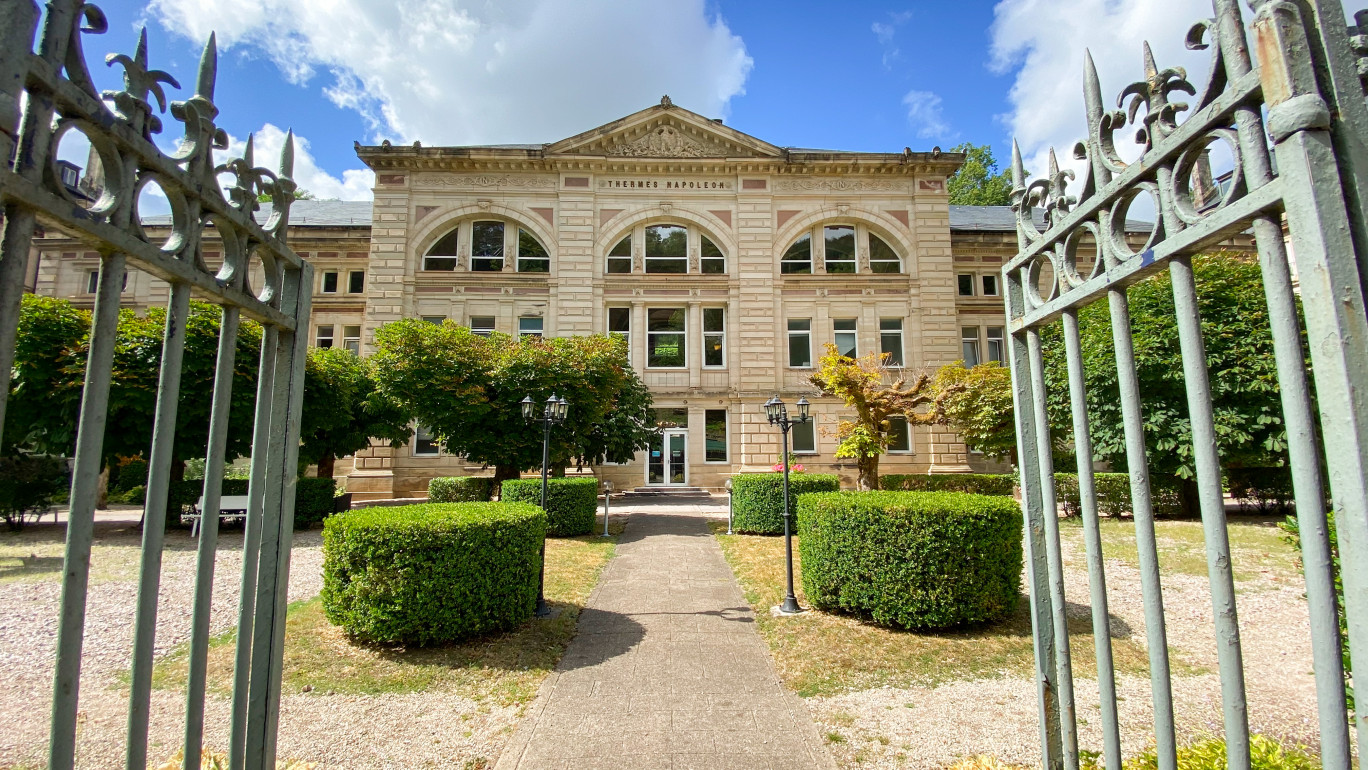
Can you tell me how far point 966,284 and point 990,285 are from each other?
925 millimetres

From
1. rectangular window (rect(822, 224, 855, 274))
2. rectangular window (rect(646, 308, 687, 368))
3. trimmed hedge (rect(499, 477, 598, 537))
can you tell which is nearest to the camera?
trimmed hedge (rect(499, 477, 598, 537))

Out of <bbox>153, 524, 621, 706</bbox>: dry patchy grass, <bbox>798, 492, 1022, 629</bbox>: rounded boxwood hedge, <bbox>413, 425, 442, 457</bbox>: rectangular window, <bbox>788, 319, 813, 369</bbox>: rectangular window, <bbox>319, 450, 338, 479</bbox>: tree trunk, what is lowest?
<bbox>153, 524, 621, 706</bbox>: dry patchy grass

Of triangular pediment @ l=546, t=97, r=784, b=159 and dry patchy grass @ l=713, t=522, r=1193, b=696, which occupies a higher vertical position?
triangular pediment @ l=546, t=97, r=784, b=159

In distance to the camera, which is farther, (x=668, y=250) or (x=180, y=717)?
(x=668, y=250)

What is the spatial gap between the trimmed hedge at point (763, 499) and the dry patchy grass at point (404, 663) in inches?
248

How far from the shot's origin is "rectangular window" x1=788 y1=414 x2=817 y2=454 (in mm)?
21562

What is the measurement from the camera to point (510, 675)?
16.0ft

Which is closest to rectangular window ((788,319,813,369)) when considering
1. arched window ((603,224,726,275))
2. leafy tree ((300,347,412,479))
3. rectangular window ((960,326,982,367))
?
arched window ((603,224,726,275))

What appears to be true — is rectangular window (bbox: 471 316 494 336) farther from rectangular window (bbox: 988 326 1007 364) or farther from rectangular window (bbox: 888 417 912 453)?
rectangular window (bbox: 988 326 1007 364)

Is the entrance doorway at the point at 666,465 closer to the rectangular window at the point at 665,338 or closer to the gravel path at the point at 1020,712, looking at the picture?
the rectangular window at the point at 665,338

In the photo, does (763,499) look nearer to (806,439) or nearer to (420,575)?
(420,575)

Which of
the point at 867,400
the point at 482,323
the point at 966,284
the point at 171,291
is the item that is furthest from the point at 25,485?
the point at 966,284

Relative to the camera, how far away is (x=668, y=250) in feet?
74.9

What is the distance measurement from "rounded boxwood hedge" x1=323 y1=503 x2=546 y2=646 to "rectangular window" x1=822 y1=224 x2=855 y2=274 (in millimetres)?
19567
